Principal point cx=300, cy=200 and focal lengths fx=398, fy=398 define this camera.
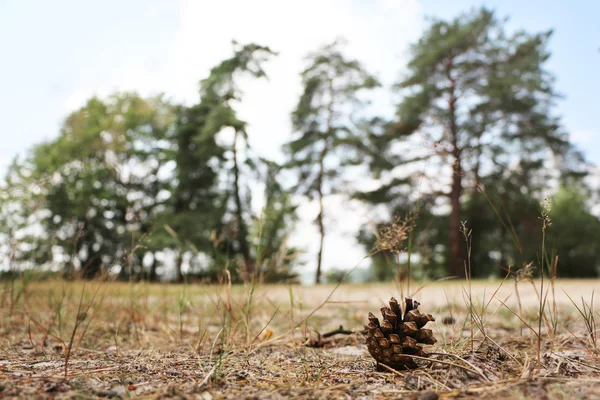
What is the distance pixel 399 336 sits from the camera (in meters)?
1.68

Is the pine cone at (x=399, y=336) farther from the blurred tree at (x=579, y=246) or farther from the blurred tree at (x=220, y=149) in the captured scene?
the blurred tree at (x=579, y=246)

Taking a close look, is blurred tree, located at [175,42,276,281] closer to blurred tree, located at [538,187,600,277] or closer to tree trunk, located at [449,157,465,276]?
tree trunk, located at [449,157,465,276]

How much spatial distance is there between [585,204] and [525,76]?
A: 1584 centimetres

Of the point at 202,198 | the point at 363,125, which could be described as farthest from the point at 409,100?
the point at 202,198

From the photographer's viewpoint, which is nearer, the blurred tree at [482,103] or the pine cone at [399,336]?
the pine cone at [399,336]

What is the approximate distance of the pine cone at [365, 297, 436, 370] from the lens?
1639 millimetres

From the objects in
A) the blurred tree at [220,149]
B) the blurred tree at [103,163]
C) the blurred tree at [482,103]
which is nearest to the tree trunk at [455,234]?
the blurred tree at [482,103]

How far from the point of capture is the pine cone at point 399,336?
5.38 feet

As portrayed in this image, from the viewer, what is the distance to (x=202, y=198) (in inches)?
910

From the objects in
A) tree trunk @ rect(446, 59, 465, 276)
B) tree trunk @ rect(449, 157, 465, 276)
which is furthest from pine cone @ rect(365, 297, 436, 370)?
tree trunk @ rect(449, 157, 465, 276)

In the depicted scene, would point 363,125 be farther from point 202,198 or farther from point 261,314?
point 261,314

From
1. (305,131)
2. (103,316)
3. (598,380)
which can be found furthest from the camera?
(305,131)

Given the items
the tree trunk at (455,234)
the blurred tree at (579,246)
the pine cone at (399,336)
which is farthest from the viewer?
the blurred tree at (579,246)

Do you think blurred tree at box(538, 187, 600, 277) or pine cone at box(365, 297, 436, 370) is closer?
pine cone at box(365, 297, 436, 370)
